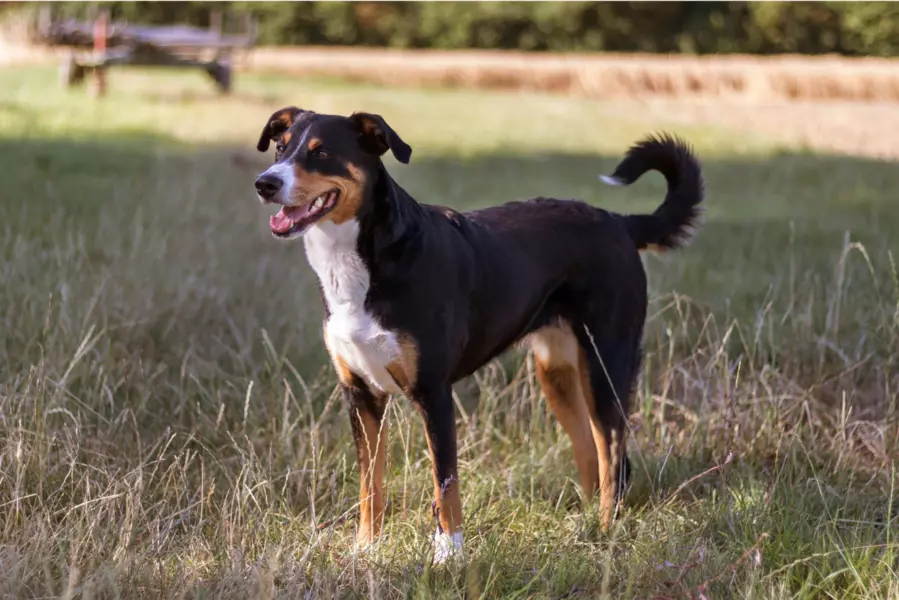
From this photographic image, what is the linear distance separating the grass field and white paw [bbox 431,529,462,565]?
0.08m

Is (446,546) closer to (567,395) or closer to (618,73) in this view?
(567,395)

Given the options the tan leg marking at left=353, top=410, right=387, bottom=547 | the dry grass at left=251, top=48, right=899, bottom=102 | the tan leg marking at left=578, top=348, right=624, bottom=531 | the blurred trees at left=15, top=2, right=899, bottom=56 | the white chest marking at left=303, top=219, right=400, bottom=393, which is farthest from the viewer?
the blurred trees at left=15, top=2, right=899, bottom=56

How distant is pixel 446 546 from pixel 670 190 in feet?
6.08

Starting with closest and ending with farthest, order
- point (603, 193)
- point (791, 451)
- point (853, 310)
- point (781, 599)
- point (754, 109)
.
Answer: point (781, 599)
point (791, 451)
point (853, 310)
point (603, 193)
point (754, 109)

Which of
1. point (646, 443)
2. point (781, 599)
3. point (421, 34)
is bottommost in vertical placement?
point (421, 34)

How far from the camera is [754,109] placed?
724 inches

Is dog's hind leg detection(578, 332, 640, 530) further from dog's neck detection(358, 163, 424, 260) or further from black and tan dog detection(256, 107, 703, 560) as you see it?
dog's neck detection(358, 163, 424, 260)

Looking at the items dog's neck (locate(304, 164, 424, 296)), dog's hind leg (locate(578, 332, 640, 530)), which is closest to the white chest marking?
dog's neck (locate(304, 164, 424, 296))

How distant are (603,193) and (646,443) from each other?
20.0 feet

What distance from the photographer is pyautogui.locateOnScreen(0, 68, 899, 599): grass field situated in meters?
3.50

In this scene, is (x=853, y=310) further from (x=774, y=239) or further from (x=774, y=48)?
(x=774, y=48)

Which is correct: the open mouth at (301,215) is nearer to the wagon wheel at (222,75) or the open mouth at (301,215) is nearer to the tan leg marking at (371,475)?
the tan leg marking at (371,475)

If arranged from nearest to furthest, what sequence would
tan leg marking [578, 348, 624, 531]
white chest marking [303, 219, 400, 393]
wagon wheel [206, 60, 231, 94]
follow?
white chest marking [303, 219, 400, 393], tan leg marking [578, 348, 624, 531], wagon wheel [206, 60, 231, 94]

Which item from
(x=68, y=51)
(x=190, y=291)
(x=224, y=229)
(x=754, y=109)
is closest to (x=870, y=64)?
(x=754, y=109)
